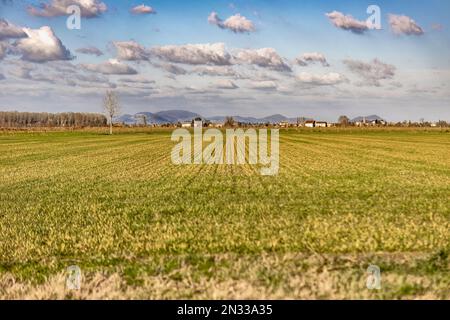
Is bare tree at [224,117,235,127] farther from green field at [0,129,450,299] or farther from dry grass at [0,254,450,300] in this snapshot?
dry grass at [0,254,450,300]

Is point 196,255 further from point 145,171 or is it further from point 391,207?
point 145,171

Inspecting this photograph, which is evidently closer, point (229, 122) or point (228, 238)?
point (228, 238)

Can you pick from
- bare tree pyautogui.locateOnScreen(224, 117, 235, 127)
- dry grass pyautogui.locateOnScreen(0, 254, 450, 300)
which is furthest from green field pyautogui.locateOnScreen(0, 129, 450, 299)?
bare tree pyautogui.locateOnScreen(224, 117, 235, 127)

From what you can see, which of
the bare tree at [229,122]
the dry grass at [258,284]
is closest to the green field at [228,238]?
the dry grass at [258,284]

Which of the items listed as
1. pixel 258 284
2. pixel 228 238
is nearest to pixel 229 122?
pixel 228 238

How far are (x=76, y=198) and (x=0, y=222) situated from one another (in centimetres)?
484

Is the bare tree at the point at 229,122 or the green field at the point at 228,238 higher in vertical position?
the bare tree at the point at 229,122

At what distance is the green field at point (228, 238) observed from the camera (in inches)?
309

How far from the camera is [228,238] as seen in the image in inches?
447

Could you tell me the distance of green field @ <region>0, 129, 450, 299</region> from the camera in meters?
7.84

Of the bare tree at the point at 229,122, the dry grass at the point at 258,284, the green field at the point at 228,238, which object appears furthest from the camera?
the bare tree at the point at 229,122

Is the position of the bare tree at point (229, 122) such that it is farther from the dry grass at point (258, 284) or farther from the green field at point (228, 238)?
the dry grass at point (258, 284)

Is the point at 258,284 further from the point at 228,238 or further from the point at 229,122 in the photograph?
the point at 229,122
